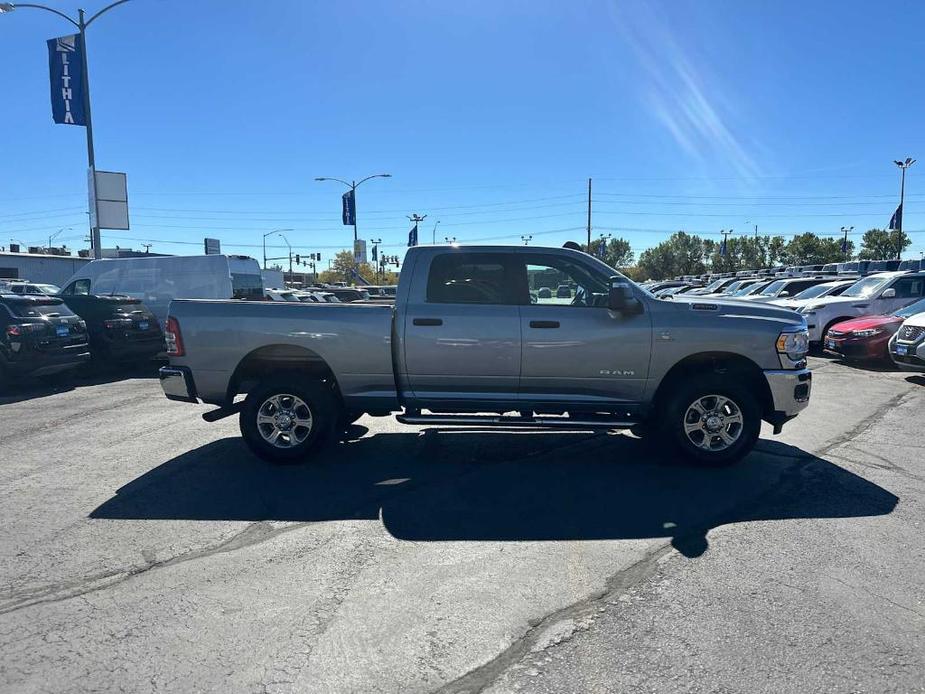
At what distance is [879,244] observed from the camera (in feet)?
262

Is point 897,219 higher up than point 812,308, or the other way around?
point 897,219

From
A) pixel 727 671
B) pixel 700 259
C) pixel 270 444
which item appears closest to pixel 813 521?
pixel 727 671

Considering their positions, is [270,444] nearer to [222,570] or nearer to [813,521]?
[222,570]

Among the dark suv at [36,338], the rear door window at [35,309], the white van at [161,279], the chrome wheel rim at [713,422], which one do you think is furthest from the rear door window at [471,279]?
the white van at [161,279]

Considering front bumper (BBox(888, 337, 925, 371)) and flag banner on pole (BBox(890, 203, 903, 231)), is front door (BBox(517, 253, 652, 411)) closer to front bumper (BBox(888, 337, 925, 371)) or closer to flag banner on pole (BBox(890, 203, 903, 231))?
front bumper (BBox(888, 337, 925, 371))

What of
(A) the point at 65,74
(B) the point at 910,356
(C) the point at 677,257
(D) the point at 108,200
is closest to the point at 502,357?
(B) the point at 910,356

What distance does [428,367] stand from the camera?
221 inches

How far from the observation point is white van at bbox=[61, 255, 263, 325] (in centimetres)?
1483

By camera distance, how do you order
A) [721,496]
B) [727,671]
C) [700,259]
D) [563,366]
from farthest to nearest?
[700,259], [563,366], [721,496], [727,671]

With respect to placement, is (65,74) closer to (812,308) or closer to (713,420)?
(713,420)

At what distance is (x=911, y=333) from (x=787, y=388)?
6262 mm

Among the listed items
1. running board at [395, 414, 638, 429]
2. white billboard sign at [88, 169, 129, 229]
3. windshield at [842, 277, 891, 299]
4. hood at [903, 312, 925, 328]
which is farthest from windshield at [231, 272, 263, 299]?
hood at [903, 312, 925, 328]

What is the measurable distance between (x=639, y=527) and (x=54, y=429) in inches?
274

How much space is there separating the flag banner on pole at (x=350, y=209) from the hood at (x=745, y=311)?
34670mm
